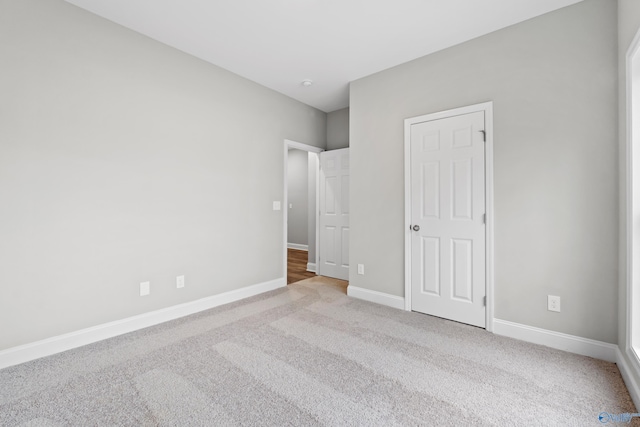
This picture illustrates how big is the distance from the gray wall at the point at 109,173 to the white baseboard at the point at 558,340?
2776 millimetres

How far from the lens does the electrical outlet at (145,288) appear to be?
266 cm

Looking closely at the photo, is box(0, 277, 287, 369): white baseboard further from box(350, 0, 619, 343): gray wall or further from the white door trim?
the white door trim

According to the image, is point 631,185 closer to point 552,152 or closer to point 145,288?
point 552,152

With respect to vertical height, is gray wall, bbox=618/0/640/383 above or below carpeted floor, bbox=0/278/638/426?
above

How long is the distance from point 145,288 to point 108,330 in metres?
0.42

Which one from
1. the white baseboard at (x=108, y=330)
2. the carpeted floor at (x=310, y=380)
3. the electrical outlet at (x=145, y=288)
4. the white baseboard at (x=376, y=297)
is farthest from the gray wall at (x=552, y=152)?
the electrical outlet at (x=145, y=288)

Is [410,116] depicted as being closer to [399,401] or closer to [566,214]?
[566,214]

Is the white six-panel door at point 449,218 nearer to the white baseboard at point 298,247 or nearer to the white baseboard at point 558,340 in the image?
the white baseboard at point 558,340

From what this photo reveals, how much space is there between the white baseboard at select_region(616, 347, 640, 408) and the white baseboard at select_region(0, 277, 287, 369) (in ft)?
10.9

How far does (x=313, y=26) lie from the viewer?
2.51 m

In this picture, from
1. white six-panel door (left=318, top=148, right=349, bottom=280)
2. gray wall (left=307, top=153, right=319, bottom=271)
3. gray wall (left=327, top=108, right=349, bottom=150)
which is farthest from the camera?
gray wall (left=307, top=153, right=319, bottom=271)

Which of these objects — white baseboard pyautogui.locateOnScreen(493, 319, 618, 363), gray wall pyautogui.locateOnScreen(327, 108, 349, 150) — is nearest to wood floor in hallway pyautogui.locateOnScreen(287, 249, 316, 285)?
gray wall pyautogui.locateOnScreen(327, 108, 349, 150)

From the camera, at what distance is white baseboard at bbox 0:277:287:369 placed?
204 centimetres

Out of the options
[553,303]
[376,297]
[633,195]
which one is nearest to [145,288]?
[376,297]
